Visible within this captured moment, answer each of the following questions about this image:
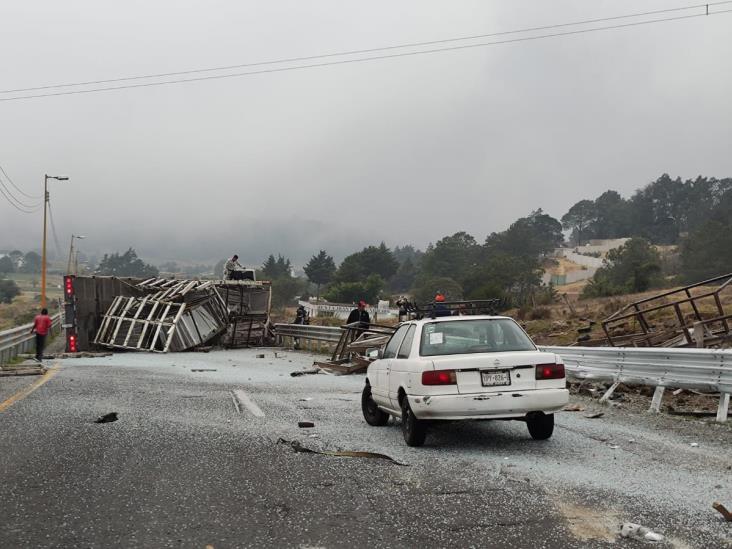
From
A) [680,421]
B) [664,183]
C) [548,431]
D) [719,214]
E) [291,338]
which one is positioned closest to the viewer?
[548,431]

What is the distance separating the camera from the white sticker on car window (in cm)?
841

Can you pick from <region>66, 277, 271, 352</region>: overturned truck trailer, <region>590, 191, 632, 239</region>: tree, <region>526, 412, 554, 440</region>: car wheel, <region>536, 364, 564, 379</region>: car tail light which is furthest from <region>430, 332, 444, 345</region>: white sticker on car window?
<region>590, 191, 632, 239</region>: tree

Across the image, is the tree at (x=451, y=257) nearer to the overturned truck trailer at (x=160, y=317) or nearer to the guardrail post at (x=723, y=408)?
the overturned truck trailer at (x=160, y=317)

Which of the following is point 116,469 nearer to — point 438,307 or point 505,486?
point 505,486

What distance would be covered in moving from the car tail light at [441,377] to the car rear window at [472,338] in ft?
1.46

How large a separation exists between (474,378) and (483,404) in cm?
29

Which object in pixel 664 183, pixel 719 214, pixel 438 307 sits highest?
pixel 664 183

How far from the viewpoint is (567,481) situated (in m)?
6.29

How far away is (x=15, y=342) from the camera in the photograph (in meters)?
23.8

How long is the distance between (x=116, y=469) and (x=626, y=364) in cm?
905

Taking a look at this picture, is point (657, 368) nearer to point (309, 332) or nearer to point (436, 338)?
point (436, 338)

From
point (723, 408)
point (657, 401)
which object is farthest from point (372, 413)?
point (723, 408)

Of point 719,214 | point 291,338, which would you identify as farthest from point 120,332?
point 719,214

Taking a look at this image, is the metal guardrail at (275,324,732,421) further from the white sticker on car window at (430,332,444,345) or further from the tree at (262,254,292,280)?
the tree at (262,254,292,280)
